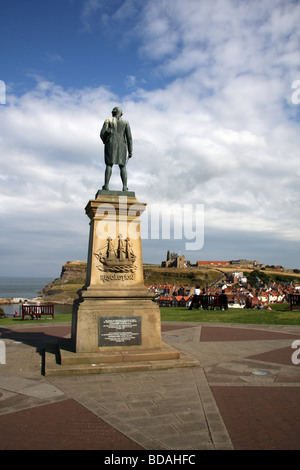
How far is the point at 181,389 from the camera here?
5.60 metres

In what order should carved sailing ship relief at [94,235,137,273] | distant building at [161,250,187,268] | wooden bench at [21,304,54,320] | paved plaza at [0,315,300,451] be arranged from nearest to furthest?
paved plaza at [0,315,300,451] → carved sailing ship relief at [94,235,137,273] → wooden bench at [21,304,54,320] → distant building at [161,250,187,268]

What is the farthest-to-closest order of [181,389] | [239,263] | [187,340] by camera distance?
[239,263] → [187,340] → [181,389]

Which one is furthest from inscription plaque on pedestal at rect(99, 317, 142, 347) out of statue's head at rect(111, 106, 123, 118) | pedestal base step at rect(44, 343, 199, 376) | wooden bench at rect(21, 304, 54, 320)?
wooden bench at rect(21, 304, 54, 320)

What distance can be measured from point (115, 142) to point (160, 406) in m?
6.18

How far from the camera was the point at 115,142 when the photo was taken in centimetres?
865

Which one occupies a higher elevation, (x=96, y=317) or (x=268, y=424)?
(x=96, y=317)

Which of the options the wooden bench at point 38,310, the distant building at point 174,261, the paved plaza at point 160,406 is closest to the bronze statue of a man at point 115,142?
the paved plaza at point 160,406

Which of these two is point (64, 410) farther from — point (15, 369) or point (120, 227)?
point (120, 227)

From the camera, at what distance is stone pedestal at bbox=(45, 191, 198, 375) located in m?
6.88

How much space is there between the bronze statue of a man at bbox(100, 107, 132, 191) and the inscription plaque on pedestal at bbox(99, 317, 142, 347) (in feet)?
10.6

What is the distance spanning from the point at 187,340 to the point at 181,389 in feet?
15.2

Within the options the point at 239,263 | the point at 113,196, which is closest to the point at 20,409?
the point at 113,196

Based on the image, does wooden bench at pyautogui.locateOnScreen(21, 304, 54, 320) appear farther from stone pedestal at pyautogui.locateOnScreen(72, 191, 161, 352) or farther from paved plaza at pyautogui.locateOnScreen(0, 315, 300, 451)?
stone pedestal at pyautogui.locateOnScreen(72, 191, 161, 352)

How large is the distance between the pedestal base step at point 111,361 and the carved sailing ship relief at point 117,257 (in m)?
1.84
